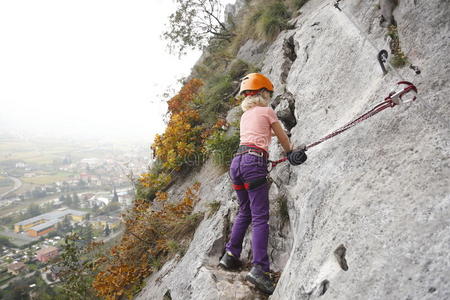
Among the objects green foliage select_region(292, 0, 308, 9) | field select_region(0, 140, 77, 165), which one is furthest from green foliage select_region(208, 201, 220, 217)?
field select_region(0, 140, 77, 165)

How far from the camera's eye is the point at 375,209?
1859 millimetres

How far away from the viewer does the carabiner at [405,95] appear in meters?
2.06

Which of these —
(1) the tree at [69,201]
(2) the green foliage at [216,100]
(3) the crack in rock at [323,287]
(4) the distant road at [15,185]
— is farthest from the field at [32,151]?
(3) the crack in rock at [323,287]

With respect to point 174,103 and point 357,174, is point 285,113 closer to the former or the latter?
point 357,174

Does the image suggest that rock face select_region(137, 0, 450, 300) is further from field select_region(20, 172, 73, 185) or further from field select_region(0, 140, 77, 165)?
field select_region(0, 140, 77, 165)

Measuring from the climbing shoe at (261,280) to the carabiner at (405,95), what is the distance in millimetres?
2213

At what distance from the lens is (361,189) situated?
6.84ft

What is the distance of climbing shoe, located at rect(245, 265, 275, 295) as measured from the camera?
2.87 m

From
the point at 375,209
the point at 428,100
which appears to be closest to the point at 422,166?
the point at 375,209

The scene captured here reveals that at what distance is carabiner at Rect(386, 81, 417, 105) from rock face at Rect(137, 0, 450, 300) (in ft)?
0.22

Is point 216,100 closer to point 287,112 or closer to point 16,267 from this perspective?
point 287,112

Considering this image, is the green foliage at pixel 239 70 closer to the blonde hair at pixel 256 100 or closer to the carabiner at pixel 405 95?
the blonde hair at pixel 256 100

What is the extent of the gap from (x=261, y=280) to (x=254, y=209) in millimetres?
793

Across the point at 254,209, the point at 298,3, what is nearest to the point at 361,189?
the point at 254,209
